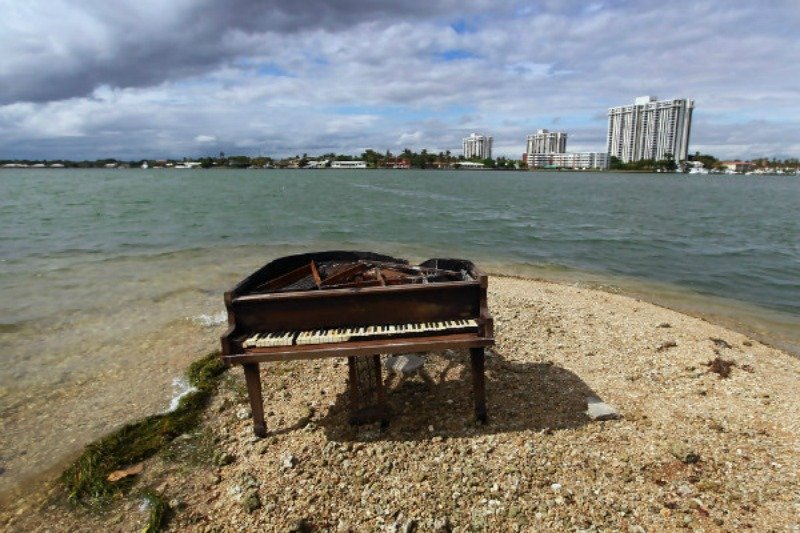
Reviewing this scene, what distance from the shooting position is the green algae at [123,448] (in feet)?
16.7

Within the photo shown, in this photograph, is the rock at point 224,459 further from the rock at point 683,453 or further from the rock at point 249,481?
the rock at point 683,453

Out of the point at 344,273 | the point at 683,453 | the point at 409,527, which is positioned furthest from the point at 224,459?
the point at 683,453

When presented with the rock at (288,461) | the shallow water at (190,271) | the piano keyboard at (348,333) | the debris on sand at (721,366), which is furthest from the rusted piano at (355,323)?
the debris on sand at (721,366)

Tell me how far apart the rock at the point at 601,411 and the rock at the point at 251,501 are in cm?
400

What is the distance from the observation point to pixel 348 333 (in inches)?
196

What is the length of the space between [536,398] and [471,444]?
60.9 inches

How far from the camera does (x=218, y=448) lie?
222 inches

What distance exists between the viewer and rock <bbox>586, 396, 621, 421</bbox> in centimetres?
586

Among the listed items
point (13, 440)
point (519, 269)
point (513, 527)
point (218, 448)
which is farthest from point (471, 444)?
point (519, 269)

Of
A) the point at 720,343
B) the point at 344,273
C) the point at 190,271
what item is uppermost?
the point at 344,273

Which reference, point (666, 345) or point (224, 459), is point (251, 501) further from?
point (666, 345)

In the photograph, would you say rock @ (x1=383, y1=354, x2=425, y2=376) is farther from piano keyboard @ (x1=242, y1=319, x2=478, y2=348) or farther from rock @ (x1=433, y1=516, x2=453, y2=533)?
rock @ (x1=433, y1=516, x2=453, y2=533)

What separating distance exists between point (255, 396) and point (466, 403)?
2.67m

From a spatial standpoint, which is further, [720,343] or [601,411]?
[720,343]
